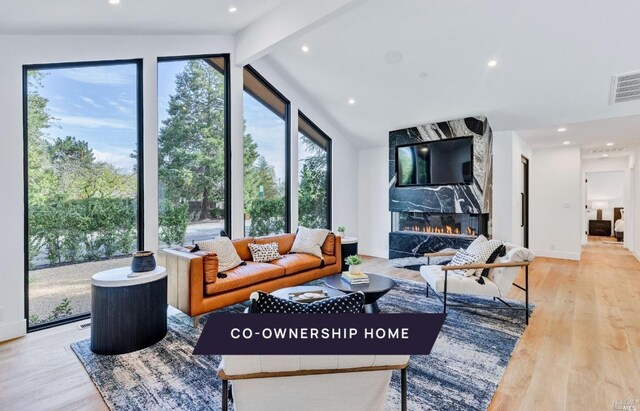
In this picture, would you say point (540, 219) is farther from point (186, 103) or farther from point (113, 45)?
point (113, 45)

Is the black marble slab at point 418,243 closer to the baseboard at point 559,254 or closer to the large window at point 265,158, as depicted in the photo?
the large window at point 265,158

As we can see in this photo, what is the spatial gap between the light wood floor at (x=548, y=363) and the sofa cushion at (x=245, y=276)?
1231 millimetres

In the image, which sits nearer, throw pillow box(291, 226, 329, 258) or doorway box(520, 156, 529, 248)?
throw pillow box(291, 226, 329, 258)

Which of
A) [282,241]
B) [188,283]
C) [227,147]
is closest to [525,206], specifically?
[282,241]

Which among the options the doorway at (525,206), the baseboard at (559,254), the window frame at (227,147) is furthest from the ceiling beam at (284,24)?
the baseboard at (559,254)

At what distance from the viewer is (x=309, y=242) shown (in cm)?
473

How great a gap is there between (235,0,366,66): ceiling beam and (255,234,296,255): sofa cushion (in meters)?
2.54

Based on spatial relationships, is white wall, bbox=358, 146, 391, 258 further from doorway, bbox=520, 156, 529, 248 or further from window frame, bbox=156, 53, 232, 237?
window frame, bbox=156, 53, 232, 237

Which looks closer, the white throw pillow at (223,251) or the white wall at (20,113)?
the white wall at (20,113)

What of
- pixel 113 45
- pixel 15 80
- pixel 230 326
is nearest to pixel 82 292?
pixel 15 80

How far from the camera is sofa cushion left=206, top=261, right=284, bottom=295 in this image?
10.8ft

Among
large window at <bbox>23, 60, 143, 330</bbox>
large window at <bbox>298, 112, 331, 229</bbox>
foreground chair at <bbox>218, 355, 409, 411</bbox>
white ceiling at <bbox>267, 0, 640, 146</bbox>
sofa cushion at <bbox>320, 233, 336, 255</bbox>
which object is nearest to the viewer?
foreground chair at <bbox>218, 355, 409, 411</bbox>

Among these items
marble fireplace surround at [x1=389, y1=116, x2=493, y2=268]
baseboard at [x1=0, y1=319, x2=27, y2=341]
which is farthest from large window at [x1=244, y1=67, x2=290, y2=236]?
baseboard at [x1=0, y1=319, x2=27, y2=341]

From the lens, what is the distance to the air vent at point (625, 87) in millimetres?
3964
